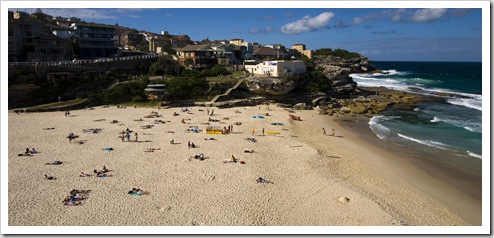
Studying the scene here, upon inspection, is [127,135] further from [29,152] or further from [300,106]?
[300,106]

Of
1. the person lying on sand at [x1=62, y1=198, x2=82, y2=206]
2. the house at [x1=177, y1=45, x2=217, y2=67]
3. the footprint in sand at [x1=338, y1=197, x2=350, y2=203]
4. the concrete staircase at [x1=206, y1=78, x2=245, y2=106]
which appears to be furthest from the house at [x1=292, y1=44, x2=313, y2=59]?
the person lying on sand at [x1=62, y1=198, x2=82, y2=206]

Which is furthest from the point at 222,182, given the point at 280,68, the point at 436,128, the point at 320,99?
the point at 280,68

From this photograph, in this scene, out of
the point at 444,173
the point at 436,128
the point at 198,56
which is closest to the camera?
the point at 444,173

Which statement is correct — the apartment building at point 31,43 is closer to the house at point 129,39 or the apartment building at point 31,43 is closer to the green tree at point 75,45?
the green tree at point 75,45

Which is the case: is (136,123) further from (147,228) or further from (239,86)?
(147,228)

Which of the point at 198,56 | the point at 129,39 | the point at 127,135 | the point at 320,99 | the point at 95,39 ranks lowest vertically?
the point at 127,135

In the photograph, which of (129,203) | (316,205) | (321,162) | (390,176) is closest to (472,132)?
(390,176)

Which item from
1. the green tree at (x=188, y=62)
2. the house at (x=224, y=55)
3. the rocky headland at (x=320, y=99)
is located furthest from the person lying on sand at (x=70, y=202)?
the house at (x=224, y=55)

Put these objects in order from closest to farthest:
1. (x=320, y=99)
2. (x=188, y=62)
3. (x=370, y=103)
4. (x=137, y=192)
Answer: (x=137, y=192) → (x=320, y=99) → (x=370, y=103) → (x=188, y=62)
